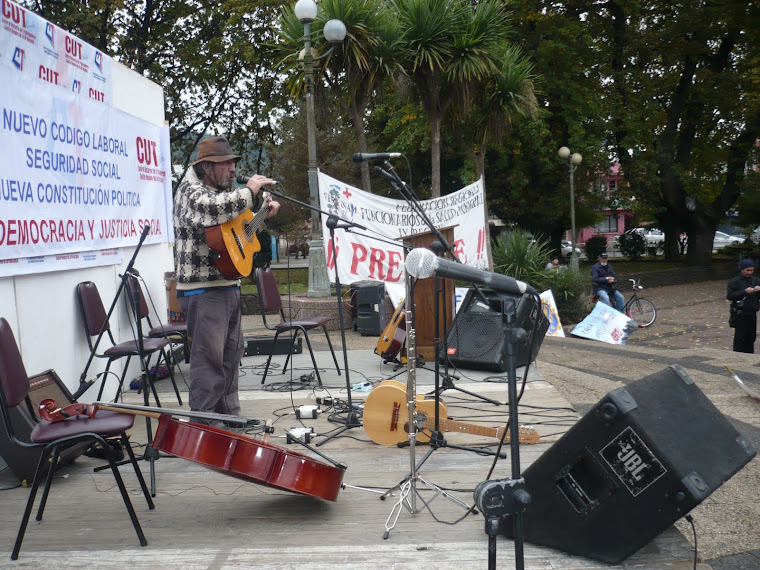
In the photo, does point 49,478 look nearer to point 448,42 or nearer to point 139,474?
point 139,474

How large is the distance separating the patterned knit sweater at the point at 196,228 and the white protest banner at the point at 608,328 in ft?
28.5

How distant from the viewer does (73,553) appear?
2873 millimetres

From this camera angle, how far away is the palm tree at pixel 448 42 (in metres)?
12.6

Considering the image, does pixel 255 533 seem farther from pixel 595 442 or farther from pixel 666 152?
pixel 666 152

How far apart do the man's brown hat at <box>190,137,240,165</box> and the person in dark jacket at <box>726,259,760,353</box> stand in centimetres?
795

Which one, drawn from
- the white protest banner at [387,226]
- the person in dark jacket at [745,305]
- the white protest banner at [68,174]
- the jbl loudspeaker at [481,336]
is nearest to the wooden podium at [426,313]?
the jbl loudspeaker at [481,336]

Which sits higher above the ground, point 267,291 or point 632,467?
point 267,291

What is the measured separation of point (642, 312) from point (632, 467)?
1300cm

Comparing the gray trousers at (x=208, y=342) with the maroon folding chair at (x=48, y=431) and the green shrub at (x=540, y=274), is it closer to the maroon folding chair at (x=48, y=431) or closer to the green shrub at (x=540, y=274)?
the maroon folding chair at (x=48, y=431)

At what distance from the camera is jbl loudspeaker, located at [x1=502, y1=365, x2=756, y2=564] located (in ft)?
7.84

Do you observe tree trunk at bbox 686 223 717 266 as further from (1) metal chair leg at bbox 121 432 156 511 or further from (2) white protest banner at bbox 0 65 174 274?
(1) metal chair leg at bbox 121 432 156 511

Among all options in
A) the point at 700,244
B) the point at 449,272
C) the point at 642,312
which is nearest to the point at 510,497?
the point at 449,272

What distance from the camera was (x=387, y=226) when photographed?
10.1m

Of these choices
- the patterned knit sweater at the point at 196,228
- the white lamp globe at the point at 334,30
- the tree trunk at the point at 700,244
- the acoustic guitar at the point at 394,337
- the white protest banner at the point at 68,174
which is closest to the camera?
the patterned knit sweater at the point at 196,228
